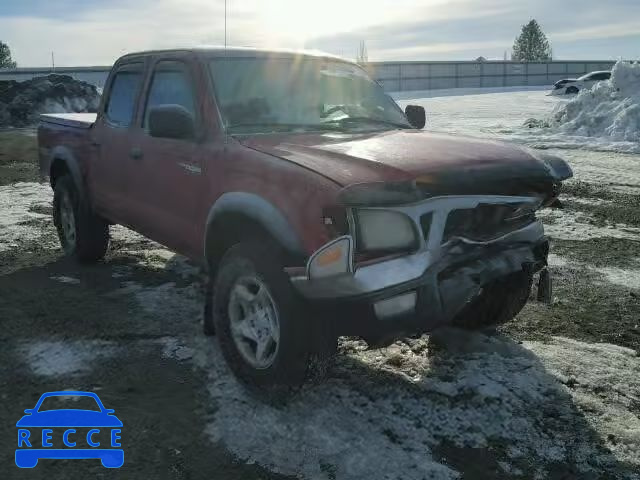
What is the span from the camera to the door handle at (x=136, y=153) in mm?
4531

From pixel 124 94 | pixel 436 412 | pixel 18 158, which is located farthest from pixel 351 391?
pixel 18 158

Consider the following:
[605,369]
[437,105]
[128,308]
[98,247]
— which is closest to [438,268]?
[605,369]

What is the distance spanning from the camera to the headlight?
2.88m

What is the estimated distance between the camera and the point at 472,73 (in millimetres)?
51906

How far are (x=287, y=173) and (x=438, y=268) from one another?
874 millimetres

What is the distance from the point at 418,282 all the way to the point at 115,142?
122 inches

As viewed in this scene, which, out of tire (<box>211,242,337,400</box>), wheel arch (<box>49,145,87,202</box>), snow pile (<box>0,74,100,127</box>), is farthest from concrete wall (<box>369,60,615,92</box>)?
tire (<box>211,242,337,400</box>)

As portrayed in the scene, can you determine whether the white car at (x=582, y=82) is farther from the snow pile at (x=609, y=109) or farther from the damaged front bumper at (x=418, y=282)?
the damaged front bumper at (x=418, y=282)

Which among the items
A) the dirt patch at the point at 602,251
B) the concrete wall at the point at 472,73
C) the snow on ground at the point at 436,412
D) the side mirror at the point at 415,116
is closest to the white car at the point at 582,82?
the concrete wall at the point at 472,73

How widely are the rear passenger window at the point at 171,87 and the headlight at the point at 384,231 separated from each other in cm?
163

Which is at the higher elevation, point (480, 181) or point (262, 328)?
point (480, 181)

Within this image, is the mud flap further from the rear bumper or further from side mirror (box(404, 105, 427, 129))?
side mirror (box(404, 105, 427, 129))

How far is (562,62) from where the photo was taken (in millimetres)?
53125

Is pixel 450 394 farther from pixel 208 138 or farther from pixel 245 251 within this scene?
pixel 208 138
